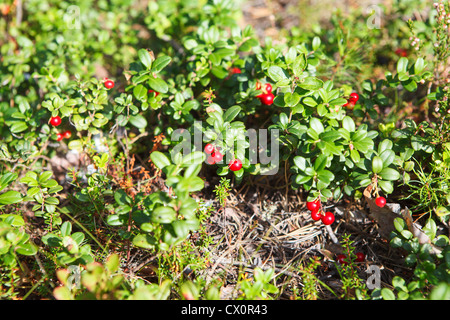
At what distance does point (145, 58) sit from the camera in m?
2.75

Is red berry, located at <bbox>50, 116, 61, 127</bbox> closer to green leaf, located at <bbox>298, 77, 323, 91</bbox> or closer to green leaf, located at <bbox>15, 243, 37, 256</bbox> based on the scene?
green leaf, located at <bbox>15, 243, 37, 256</bbox>

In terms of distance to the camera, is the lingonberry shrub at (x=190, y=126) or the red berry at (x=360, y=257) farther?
the red berry at (x=360, y=257)

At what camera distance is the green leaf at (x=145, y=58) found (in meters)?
2.75

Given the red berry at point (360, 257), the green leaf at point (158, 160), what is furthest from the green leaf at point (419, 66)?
the green leaf at point (158, 160)

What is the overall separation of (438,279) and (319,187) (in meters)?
0.89

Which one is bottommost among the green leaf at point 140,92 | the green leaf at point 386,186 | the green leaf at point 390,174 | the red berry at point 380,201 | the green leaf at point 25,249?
the red berry at point 380,201

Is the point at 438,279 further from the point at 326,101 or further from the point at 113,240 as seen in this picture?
the point at 113,240

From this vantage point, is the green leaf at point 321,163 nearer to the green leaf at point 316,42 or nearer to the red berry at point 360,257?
the red berry at point 360,257

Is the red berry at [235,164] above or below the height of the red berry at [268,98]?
below

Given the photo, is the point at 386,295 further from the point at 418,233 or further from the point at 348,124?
the point at 348,124

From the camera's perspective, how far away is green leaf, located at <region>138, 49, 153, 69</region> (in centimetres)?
275

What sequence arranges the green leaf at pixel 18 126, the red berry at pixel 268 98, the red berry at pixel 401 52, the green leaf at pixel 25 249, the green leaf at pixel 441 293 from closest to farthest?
the green leaf at pixel 441 293 < the green leaf at pixel 25 249 < the red berry at pixel 268 98 < the green leaf at pixel 18 126 < the red berry at pixel 401 52

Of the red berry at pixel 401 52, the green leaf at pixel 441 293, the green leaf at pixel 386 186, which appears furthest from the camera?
the red berry at pixel 401 52
